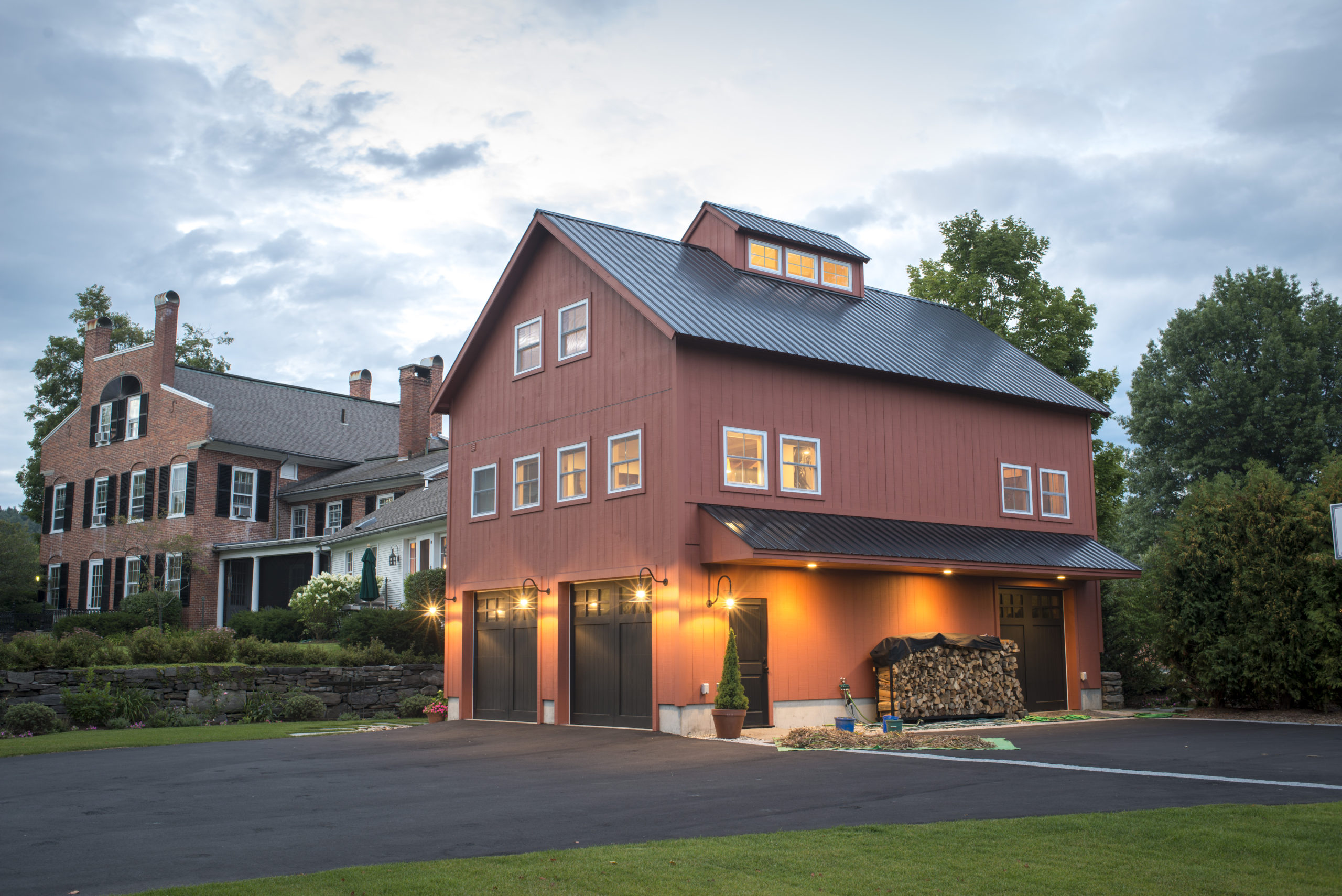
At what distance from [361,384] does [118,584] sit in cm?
1541

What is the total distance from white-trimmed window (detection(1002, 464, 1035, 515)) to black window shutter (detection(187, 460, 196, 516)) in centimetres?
2880

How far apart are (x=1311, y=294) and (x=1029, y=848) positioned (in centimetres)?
4168

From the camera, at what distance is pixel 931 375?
2147 cm

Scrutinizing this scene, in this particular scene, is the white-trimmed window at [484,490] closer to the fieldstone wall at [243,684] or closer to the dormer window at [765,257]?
the fieldstone wall at [243,684]

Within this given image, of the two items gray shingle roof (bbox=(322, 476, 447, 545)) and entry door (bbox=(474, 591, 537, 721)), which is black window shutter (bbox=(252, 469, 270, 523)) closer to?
gray shingle roof (bbox=(322, 476, 447, 545))

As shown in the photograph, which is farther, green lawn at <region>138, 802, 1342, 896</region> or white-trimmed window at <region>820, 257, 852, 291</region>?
white-trimmed window at <region>820, 257, 852, 291</region>

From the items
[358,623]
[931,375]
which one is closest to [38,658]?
[358,623]

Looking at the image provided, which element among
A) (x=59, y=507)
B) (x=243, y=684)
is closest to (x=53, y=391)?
(x=59, y=507)

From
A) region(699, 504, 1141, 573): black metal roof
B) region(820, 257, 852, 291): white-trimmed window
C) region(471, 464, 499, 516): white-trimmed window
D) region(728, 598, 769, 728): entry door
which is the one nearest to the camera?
region(699, 504, 1141, 573): black metal roof

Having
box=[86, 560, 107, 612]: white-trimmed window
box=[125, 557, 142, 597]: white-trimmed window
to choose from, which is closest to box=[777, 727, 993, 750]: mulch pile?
box=[125, 557, 142, 597]: white-trimmed window

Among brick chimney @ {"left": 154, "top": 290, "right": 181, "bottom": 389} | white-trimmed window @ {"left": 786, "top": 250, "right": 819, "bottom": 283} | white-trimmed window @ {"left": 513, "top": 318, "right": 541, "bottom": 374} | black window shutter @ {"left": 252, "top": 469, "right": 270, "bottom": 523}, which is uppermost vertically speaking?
brick chimney @ {"left": 154, "top": 290, "right": 181, "bottom": 389}

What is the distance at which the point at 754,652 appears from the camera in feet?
59.6

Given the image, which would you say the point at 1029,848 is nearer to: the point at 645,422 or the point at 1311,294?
the point at 645,422

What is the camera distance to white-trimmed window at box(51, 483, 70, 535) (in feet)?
144
